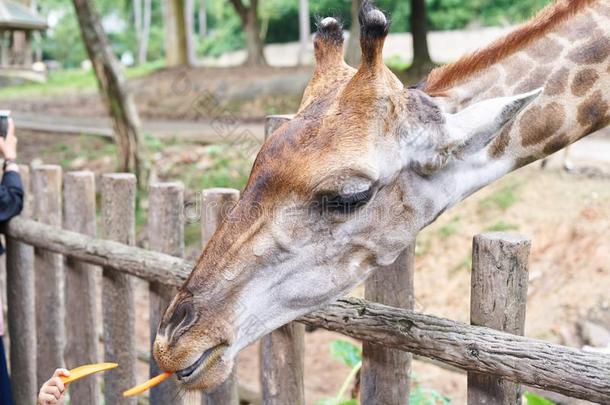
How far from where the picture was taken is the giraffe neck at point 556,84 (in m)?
Answer: 2.46

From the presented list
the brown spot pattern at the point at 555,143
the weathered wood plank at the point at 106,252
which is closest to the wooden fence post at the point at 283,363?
the weathered wood plank at the point at 106,252

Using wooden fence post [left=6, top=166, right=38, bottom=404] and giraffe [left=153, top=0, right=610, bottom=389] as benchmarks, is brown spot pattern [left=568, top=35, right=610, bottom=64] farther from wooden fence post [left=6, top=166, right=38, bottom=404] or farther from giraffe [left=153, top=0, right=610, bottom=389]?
wooden fence post [left=6, top=166, right=38, bottom=404]

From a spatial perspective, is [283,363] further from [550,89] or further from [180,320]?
[550,89]

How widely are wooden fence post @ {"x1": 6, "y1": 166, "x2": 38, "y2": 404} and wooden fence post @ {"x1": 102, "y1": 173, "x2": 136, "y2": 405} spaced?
0.77m

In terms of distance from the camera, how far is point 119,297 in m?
3.48

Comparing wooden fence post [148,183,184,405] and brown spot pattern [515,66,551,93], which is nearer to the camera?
brown spot pattern [515,66,551,93]

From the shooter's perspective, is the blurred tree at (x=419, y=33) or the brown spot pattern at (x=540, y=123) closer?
the brown spot pattern at (x=540, y=123)

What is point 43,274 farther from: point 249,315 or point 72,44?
point 72,44

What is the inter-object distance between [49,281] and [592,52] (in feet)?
9.74

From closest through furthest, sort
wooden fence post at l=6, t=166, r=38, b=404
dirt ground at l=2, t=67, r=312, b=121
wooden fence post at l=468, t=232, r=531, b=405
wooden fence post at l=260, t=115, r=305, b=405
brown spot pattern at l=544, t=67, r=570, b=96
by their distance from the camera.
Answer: wooden fence post at l=468, t=232, r=531, b=405, brown spot pattern at l=544, t=67, r=570, b=96, wooden fence post at l=260, t=115, r=305, b=405, wooden fence post at l=6, t=166, r=38, b=404, dirt ground at l=2, t=67, r=312, b=121

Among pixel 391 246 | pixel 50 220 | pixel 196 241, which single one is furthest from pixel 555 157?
pixel 391 246

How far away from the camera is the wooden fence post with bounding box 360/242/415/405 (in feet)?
8.50

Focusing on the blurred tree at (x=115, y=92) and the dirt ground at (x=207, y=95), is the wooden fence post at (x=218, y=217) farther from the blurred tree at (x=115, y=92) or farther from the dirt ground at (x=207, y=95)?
the dirt ground at (x=207, y=95)

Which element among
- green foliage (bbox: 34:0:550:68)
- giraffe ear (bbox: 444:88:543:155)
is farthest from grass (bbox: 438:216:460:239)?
green foliage (bbox: 34:0:550:68)
